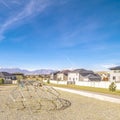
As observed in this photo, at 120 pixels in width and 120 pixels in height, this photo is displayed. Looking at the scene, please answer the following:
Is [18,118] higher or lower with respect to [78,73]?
lower

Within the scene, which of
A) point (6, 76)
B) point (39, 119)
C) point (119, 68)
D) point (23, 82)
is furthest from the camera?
Result: point (6, 76)

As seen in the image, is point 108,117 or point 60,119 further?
point 108,117

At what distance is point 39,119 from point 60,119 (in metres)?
1.35

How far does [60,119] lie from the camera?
48.6 feet

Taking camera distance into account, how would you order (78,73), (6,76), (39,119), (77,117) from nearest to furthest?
(39,119)
(77,117)
(78,73)
(6,76)

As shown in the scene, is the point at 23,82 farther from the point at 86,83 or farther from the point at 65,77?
the point at 65,77

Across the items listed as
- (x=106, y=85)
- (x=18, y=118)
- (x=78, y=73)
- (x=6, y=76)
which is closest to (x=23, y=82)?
(x=106, y=85)

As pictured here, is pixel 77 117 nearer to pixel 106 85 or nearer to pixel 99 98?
pixel 99 98

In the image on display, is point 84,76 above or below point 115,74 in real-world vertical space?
above

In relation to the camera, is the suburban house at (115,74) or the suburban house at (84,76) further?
the suburban house at (84,76)

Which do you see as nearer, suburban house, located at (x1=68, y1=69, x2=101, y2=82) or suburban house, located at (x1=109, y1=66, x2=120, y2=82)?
suburban house, located at (x1=109, y1=66, x2=120, y2=82)

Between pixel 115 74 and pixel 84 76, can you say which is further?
pixel 84 76

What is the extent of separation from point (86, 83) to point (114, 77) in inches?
312

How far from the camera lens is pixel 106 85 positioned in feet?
171
